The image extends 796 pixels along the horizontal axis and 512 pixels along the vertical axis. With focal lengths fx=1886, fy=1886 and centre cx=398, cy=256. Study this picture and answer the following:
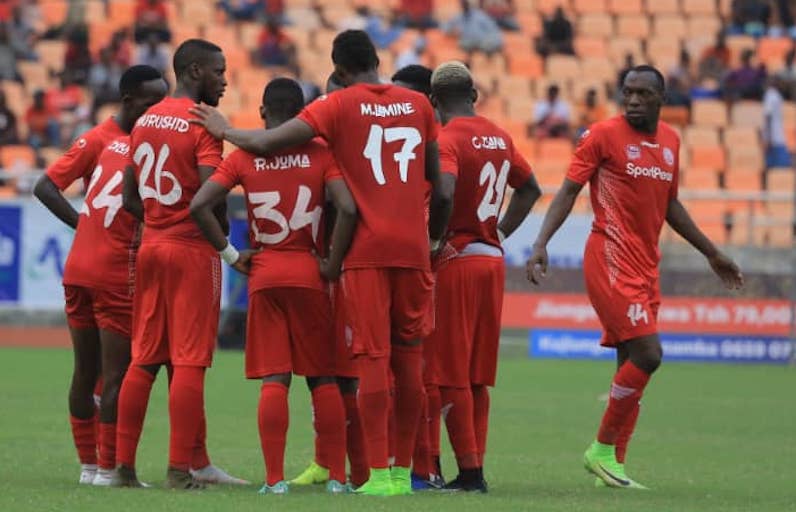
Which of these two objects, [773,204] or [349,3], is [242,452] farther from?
[349,3]

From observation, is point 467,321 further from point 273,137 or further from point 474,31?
point 474,31

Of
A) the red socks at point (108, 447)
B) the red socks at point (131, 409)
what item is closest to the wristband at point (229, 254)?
the red socks at point (131, 409)

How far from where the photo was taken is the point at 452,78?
11.2m

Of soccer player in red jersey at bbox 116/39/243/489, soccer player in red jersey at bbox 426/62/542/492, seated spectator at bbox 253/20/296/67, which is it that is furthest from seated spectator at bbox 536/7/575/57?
soccer player in red jersey at bbox 116/39/243/489

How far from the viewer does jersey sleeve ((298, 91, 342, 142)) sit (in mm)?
10164

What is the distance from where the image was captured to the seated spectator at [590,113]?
99.8 ft

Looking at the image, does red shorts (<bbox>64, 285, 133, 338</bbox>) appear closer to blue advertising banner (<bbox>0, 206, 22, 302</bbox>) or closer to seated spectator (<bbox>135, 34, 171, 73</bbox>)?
blue advertising banner (<bbox>0, 206, 22, 302</bbox>)

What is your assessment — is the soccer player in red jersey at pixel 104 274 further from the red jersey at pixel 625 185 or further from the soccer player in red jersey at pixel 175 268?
the red jersey at pixel 625 185

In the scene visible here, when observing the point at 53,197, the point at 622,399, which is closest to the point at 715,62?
the point at 622,399

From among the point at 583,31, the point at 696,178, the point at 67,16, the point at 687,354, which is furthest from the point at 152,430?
the point at 583,31

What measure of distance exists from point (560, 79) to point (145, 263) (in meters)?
23.1

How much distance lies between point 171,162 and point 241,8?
76.0ft

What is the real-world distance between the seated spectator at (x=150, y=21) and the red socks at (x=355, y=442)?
20.4m

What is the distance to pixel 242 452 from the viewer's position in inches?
528
